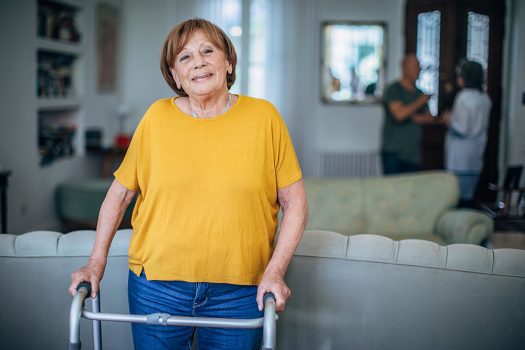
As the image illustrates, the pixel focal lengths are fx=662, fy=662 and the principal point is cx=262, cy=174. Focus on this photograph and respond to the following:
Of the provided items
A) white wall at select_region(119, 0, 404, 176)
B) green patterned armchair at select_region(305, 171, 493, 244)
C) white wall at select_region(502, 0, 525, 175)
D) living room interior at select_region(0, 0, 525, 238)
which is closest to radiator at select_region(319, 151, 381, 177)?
living room interior at select_region(0, 0, 525, 238)

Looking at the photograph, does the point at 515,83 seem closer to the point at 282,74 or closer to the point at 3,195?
the point at 282,74

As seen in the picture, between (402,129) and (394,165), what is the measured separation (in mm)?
297

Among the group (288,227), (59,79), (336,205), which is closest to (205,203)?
(288,227)

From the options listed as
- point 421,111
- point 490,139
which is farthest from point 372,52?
point 421,111

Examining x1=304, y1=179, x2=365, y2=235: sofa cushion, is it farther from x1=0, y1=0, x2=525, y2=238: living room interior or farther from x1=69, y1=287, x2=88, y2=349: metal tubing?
x1=0, y1=0, x2=525, y2=238: living room interior

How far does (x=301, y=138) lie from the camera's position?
7.78 meters

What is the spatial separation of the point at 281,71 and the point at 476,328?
19.9 feet

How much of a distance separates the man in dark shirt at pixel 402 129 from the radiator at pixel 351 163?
245cm

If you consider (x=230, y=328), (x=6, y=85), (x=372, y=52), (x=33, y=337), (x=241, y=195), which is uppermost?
(x=372, y=52)

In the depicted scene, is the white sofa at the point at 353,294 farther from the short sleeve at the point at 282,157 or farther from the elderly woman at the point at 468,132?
the elderly woman at the point at 468,132

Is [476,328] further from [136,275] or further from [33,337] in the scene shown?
[33,337]

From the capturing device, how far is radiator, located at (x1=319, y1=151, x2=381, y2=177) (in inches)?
309

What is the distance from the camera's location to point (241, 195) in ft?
4.88

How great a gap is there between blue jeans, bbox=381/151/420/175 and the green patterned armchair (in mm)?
1068
